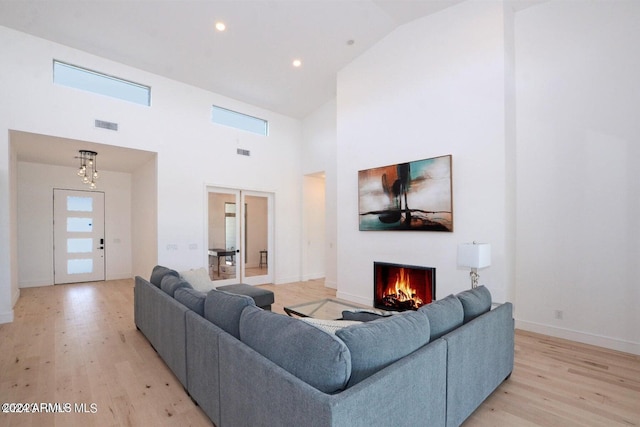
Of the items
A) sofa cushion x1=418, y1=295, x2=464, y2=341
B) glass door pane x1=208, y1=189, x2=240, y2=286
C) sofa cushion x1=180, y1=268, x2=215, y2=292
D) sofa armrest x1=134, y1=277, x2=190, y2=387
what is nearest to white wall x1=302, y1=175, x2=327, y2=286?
glass door pane x1=208, y1=189, x2=240, y2=286

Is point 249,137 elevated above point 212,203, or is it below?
above

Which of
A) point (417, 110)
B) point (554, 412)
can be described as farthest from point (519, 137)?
point (554, 412)

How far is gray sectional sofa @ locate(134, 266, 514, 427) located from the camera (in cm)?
134

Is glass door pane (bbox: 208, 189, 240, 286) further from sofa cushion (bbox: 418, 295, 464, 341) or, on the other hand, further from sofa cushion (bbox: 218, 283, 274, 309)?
sofa cushion (bbox: 418, 295, 464, 341)

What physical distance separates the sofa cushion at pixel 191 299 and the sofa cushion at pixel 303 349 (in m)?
0.82

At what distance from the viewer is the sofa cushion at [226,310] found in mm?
2033

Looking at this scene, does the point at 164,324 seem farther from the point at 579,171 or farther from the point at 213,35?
the point at 579,171

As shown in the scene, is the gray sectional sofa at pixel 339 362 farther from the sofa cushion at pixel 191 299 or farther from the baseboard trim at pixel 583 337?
the baseboard trim at pixel 583 337

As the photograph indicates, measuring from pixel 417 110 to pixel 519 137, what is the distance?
1457mm

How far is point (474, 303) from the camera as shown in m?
2.43

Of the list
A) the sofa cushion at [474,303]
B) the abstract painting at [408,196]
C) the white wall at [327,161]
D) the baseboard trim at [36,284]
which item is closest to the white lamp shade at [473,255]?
the sofa cushion at [474,303]

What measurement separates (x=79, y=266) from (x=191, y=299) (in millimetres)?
6410

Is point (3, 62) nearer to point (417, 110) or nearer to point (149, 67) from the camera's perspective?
point (149, 67)

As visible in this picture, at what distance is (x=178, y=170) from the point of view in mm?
5816
